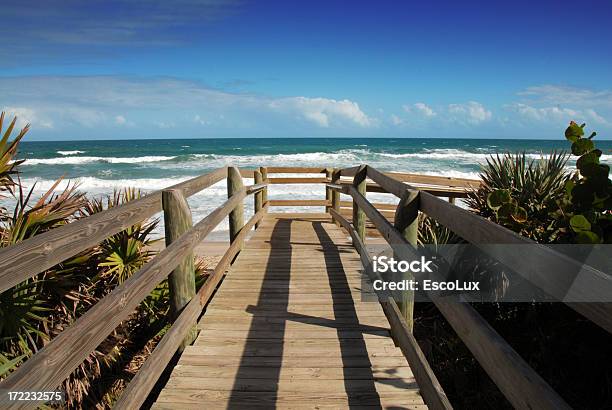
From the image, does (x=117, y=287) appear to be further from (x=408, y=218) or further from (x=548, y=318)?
(x=548, y=318)

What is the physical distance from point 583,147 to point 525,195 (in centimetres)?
186

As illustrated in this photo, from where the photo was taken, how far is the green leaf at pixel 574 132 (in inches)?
128

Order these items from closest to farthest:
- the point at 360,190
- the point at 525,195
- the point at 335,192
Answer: the point at 525,195 → the point at 360,190 → the point at 335,192

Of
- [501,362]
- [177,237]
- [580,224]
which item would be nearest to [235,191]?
[177,237]

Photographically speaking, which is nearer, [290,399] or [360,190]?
[290,399]

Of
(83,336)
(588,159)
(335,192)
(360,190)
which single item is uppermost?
(588,159)

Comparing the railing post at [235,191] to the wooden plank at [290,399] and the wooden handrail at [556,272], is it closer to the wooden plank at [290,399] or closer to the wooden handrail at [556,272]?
the wooden plank at [290,399]

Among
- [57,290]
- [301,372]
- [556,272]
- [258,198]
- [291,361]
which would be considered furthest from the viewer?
[258,198]

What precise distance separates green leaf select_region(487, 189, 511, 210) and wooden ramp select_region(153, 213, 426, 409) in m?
1.40

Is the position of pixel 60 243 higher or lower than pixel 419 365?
higher

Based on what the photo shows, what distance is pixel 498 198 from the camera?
3.89 meters

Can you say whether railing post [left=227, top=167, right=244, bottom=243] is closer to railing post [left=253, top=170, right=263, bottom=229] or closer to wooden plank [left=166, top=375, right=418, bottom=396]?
railing post [left=253, top=170, right=263, bottom=229]

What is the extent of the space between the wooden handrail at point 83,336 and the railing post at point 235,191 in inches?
115

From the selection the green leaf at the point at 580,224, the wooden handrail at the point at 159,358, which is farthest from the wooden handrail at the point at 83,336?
the green leaf at the point at 580,224
